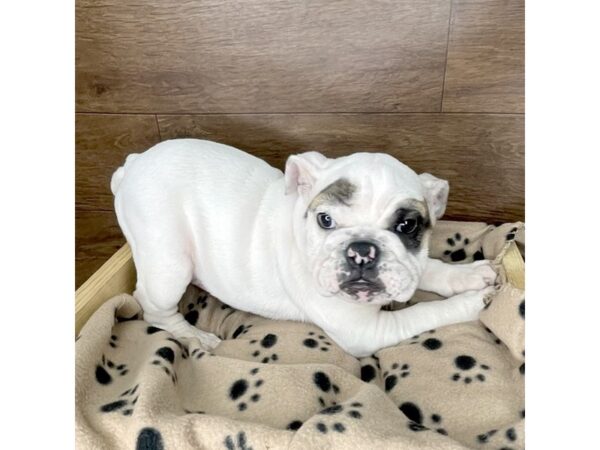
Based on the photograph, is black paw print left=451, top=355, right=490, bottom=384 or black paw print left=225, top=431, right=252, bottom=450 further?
black paw print left=451, top=355, right=490, bottom=384

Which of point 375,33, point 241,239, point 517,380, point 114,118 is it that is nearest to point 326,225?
point 241,239

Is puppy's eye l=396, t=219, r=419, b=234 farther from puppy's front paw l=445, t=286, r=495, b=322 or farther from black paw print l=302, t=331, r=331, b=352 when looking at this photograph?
black paw print l=302, t=331, r=331, b=352

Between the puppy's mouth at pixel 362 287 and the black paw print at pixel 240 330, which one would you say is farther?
the black paw print at pixel 240 330

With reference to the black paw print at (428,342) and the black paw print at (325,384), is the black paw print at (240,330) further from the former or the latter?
the black paw print at (428,342)

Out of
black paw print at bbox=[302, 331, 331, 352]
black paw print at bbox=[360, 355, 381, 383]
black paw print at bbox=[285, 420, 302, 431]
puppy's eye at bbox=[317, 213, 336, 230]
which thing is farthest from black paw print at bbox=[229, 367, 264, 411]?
puppy's eye at bbox=[317, 213, 336, 230]

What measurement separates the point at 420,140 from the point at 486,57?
36 cm

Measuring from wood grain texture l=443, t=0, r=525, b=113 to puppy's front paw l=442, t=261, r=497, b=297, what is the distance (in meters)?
0.60

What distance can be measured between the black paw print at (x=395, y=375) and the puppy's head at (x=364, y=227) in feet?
0.66

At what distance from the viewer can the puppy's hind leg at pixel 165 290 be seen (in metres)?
1.68

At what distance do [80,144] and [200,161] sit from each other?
804 millimetres

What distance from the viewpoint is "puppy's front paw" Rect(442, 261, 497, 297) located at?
5.45 feet

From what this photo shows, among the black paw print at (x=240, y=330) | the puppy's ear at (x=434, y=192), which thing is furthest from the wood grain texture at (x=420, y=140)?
the black paw print at (x=240, y=330)

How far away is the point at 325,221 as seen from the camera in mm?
1485

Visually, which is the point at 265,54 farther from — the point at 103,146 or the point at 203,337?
the point at 203,337
